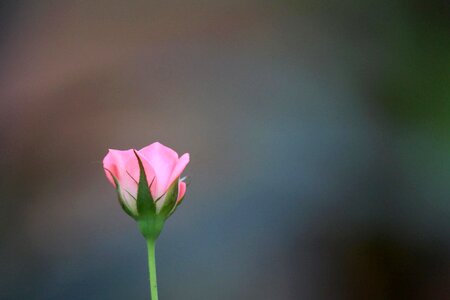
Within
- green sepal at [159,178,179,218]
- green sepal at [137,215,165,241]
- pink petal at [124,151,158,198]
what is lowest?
green sepal at [137,215,165,241]

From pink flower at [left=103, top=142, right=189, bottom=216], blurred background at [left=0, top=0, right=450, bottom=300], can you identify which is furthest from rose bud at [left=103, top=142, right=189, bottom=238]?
blurred background at [left=0, top=0, right=450, bottom=300]

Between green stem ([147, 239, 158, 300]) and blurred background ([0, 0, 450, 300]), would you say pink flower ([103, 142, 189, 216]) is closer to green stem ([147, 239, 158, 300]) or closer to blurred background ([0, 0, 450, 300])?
green stem ([147, 239, 158, 300])

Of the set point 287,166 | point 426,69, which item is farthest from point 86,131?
point 426,69

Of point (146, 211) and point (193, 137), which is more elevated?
point (193, 137)

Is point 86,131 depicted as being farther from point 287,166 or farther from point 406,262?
point 406,262

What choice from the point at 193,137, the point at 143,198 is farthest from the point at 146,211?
the point at 193,137

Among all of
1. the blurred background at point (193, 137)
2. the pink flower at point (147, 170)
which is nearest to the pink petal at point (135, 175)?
the pink flower at point (147, 170)

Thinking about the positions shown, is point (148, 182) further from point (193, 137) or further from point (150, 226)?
point (193, 137)
